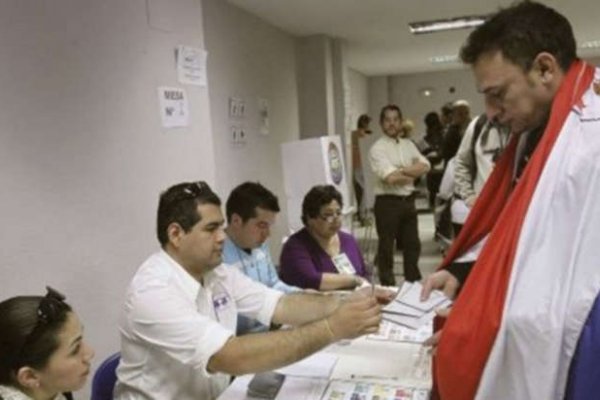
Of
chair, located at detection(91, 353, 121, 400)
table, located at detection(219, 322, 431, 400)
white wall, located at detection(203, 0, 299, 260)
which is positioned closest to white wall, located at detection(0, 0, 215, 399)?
chair, located at detection(91, 353, 121, 400)

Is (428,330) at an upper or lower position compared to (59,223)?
lower

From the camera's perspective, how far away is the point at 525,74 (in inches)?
39.7

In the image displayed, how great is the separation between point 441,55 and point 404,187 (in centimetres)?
434

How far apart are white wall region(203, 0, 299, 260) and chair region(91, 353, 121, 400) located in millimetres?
2322

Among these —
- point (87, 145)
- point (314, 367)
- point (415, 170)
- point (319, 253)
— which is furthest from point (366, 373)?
point (415, 170)

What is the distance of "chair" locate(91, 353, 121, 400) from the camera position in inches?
63.3

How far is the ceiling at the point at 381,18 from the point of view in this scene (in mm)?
4285

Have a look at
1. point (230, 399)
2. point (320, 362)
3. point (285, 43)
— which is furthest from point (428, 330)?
point (285, 43)

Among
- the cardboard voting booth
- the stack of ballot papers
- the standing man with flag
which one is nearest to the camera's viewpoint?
the standing man with flag

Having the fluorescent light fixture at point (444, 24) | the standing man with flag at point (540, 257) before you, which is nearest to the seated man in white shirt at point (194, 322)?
the standing man with flag at point (540, 257)

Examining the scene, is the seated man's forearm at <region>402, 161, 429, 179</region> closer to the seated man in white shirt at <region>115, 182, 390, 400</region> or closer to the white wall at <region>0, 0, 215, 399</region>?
the white wall at <region>0, 0, 215, 399</region>

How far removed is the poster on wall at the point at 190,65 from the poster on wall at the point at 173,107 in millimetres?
80

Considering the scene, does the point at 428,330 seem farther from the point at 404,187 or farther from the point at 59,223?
the point at 404,187

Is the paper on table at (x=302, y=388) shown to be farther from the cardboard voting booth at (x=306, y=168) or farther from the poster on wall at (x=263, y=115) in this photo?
the poster on wall at (x=263, y=115)
